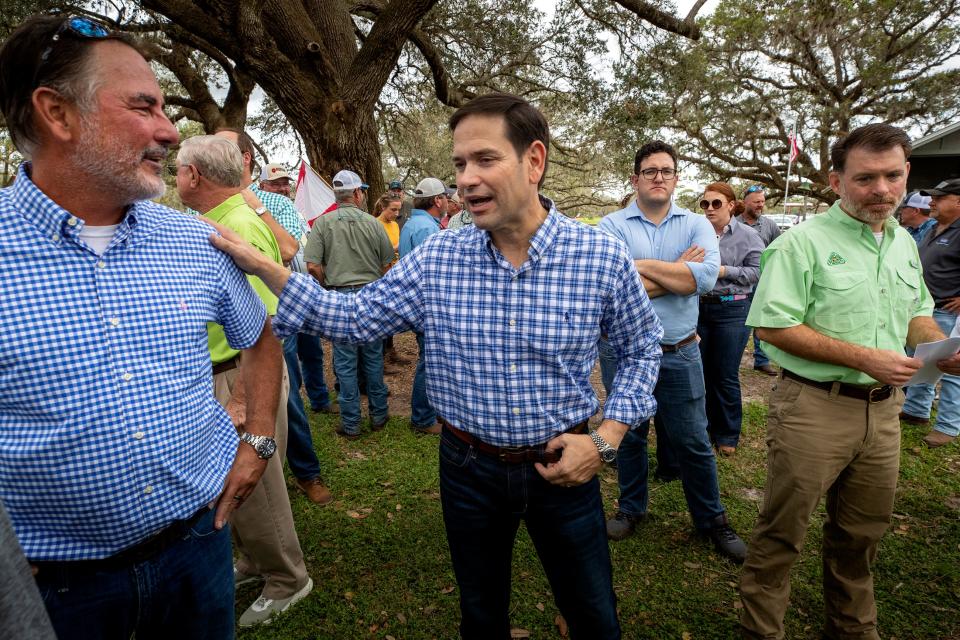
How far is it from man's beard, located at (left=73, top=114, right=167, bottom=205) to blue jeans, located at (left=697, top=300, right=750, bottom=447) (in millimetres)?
4701

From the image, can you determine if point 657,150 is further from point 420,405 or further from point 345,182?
point 345,182

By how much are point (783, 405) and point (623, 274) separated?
4.56ft

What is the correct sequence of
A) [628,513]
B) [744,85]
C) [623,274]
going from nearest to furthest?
[623,274] < [628,513] < [744,85]

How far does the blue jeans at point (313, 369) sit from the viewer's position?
5.83 m

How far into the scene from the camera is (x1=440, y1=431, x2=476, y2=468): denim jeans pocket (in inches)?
77.0

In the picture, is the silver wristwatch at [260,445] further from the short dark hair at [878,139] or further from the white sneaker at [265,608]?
the short dark hair at [878,139]

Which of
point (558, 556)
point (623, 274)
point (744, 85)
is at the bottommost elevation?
point (558, 556)

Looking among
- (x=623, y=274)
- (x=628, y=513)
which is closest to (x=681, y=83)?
(x=628, y=513)

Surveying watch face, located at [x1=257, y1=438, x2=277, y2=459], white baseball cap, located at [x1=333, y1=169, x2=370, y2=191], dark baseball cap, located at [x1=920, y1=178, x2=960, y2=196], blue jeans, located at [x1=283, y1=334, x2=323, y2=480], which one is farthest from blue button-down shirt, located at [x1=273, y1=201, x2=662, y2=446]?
dark baseball cap, located at [x1=920, y1=178, x2=960, y2=196]

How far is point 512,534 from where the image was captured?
208 centimetres

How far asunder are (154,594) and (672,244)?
3287 mm

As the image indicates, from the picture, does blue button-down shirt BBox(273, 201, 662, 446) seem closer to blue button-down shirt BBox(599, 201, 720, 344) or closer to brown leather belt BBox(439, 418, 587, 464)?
brown leather belt BBox(439, 418, 587, 464)

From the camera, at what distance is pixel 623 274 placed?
1.90m

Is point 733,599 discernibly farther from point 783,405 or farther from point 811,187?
point 811,187
